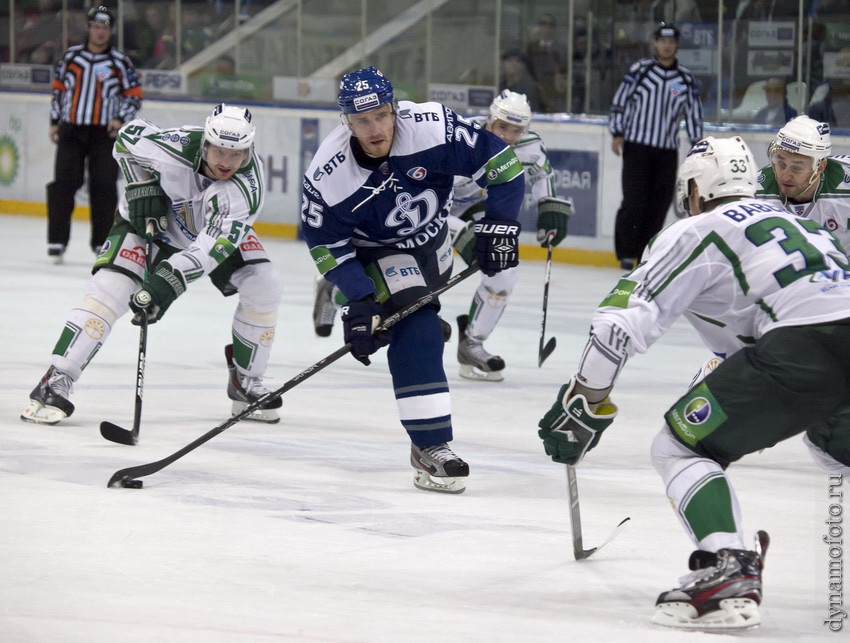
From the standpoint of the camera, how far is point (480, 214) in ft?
21.2

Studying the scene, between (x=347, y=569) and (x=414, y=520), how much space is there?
0.53 m

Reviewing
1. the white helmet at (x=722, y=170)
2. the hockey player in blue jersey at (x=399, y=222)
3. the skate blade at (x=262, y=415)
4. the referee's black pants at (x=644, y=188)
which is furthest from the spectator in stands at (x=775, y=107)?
the white helmet at (x=722, y=170)

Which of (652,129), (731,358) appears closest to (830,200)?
(731,358)

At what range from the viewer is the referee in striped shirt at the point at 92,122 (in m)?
9.49

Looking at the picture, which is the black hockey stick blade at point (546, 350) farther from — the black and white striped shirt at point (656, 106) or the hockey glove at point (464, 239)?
the black and white striped shirt at point (656, 106)

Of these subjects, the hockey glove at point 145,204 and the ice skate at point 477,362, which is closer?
the hockey glove at point 145,204

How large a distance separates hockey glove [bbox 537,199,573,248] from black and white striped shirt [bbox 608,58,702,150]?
3.03 m

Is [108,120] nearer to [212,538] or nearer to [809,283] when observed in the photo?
[212,538]

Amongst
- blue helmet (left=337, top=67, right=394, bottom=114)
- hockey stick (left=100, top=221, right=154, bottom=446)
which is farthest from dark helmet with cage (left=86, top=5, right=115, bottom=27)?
blue helmet (left=337, top=67, right=394, bottom=114)

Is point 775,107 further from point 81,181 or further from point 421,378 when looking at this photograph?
point 421,378

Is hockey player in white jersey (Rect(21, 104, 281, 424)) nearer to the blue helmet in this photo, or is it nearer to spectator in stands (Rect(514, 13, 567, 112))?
the blue helmet

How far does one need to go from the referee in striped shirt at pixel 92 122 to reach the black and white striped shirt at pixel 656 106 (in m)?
3.14

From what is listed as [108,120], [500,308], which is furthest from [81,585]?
[108,120]

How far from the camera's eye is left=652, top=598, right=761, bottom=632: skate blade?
2768mm
